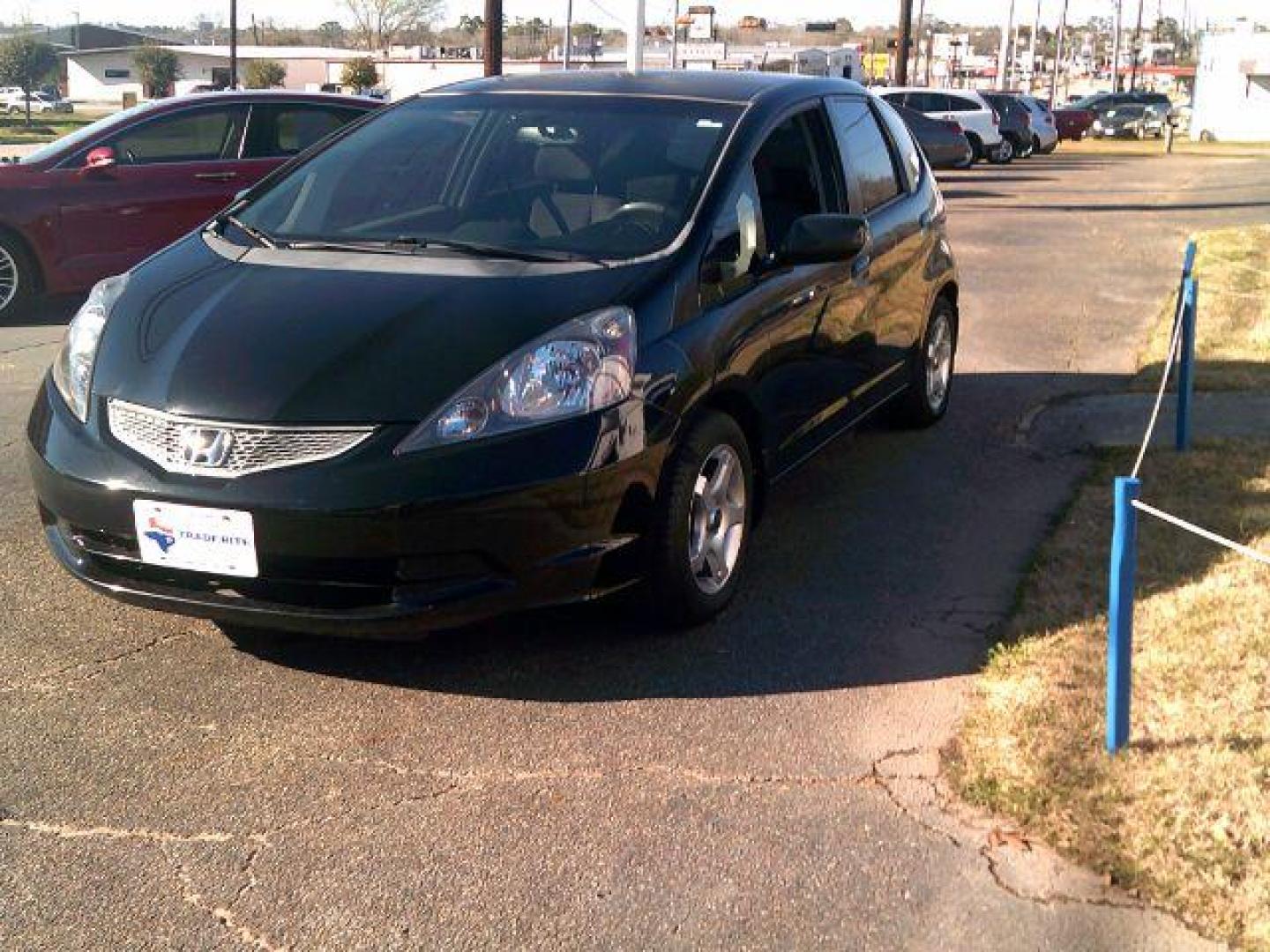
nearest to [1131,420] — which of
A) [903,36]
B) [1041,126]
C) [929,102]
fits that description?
[929,102]

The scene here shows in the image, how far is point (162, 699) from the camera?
13.1 feet

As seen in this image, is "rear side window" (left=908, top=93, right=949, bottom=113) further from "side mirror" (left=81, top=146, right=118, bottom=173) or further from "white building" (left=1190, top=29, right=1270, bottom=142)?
"white building" (left=1190, top=29, right=1270, bottom=142)

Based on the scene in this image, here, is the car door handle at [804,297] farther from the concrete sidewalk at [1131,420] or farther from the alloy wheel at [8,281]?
the alloy wheel at [8,281]

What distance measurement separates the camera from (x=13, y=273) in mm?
10055

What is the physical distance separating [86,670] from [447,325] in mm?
1441

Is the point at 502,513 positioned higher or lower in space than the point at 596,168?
lower

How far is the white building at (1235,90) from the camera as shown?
6041 cm

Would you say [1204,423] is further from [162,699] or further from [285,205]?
[162,699]

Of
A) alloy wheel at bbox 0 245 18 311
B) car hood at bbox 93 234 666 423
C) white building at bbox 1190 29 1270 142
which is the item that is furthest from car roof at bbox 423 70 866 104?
white building at bbox 1190 29 1270 142

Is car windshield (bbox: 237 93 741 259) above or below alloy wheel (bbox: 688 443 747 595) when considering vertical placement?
above

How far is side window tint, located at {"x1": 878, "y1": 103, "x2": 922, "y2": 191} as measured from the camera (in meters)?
6.54

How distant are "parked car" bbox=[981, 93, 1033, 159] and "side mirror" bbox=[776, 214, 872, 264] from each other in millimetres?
29647

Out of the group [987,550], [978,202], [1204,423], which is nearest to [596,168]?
[987,550]

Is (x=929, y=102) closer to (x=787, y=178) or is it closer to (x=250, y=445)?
(x=787, y=178)
